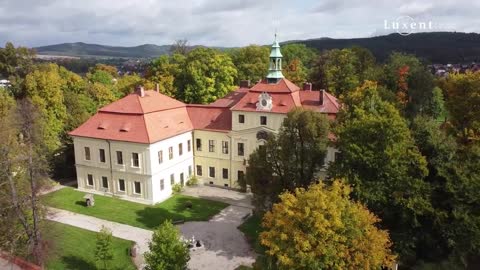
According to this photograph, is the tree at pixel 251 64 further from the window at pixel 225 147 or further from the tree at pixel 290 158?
the tree at pixel 290 158

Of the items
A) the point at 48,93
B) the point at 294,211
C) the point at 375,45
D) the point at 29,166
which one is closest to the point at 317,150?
the point at 294,211

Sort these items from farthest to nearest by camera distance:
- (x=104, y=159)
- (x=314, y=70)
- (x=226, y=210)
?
(x=314, y=70)
(x=104, y=159)
(x=226, y=210)

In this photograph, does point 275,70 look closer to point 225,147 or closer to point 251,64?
point 225,147

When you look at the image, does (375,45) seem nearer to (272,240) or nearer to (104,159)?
(104,159)

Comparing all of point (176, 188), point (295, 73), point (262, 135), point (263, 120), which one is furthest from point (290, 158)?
point (295, 73)

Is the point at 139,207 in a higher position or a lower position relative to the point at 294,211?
lower

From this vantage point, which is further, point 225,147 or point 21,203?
point 225,147

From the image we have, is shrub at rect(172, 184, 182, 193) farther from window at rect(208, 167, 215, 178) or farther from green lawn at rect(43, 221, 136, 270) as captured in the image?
green lawn at rect(43, 221, 136, 270)
